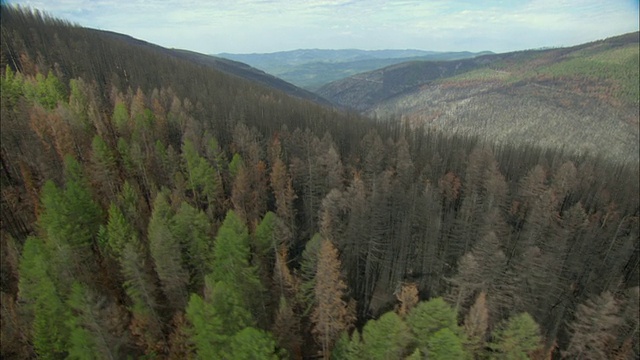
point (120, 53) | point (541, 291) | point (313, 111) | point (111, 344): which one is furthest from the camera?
point (120, 53)

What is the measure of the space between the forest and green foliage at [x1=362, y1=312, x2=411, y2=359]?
0.45ft

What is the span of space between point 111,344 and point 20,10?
193m

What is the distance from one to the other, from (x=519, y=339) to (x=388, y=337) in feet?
33.6

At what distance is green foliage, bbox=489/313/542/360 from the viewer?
26.2m

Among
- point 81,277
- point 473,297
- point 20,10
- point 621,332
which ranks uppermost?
point 20,10

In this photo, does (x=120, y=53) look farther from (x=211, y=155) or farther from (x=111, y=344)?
(x=111, y=344)

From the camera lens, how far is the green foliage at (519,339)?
26.2 meters

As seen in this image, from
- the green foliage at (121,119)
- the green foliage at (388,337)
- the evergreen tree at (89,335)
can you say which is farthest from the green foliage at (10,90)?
the green foliage at (388,337)

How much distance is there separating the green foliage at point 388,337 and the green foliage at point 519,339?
7645mm

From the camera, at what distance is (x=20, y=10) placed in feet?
506

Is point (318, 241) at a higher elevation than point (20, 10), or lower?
lower

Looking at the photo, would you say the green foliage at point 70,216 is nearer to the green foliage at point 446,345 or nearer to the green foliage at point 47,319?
the green foliage at point 47,319

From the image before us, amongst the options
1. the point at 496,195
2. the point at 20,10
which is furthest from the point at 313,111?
the point at 20,10

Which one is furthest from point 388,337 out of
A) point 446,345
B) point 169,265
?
point 169,265
